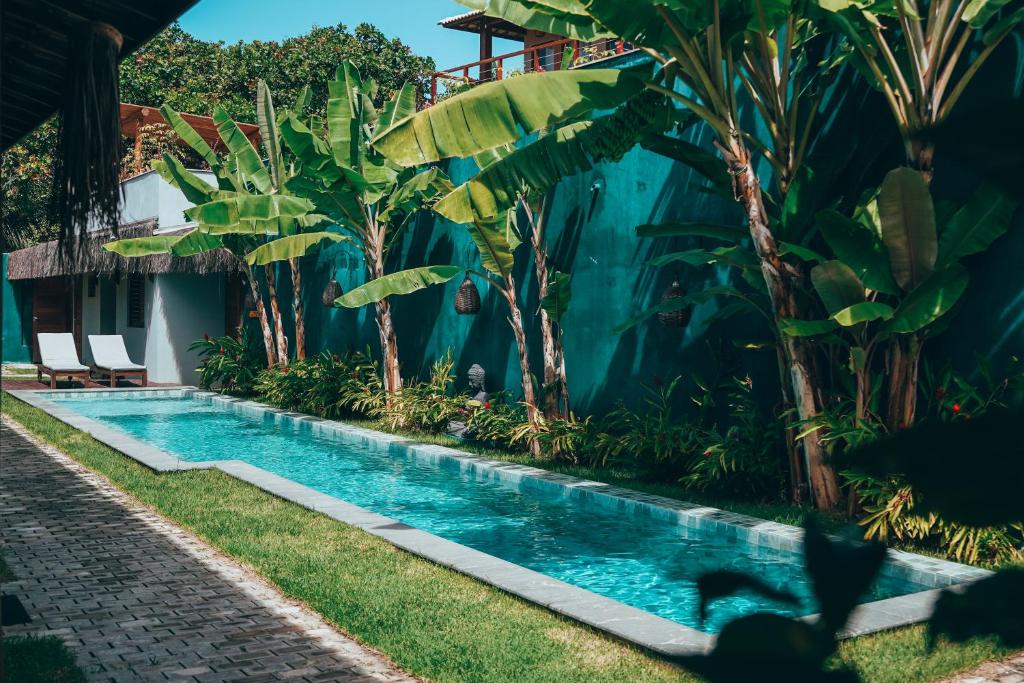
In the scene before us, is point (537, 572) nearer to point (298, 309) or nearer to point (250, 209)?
point (250, 209)

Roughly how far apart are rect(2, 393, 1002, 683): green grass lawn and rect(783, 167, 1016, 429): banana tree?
2.73 metres

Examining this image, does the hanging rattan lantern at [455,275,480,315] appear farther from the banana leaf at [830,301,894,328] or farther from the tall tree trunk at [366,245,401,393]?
the banana leaf at [830,301,894,328]

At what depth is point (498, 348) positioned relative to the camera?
13.0m

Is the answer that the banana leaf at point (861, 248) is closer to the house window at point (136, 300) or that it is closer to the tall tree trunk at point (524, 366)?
the tall tree trunk at point (524, 366)

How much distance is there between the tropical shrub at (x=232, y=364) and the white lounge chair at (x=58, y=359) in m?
2.36

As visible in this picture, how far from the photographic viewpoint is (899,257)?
6.63 m

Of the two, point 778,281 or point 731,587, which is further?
point 778,281

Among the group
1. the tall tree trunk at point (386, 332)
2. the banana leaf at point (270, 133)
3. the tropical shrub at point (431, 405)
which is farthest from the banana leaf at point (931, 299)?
the banana leaf at point (270, 133)

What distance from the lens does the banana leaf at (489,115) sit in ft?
21.5

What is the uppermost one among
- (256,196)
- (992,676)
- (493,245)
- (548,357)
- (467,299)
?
(256,196)

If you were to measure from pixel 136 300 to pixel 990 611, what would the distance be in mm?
22727

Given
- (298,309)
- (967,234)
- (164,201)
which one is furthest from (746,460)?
(164,201)

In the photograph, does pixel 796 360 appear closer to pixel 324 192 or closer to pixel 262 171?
pixel 324 192

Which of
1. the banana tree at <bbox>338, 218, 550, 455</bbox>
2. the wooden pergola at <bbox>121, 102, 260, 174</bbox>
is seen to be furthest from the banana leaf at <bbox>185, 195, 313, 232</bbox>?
the wooden pergola at <bbox>121, 102, 260, 174</bbox>
